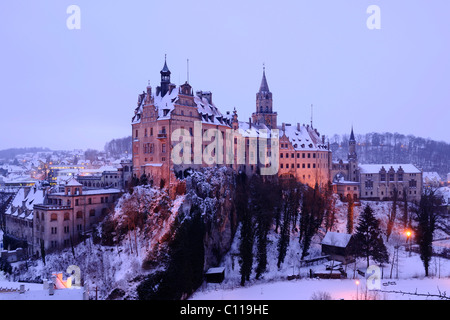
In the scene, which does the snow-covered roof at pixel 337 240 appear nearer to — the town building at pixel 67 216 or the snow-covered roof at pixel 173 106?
the snow-covered roof at pixel 173 106

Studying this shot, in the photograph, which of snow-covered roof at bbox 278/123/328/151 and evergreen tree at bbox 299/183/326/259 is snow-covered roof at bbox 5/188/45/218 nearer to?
evergreen tree at bbox 299/183/326/259

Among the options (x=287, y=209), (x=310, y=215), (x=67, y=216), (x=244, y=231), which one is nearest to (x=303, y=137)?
(x=310, y=215)

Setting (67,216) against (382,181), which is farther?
(382,181)

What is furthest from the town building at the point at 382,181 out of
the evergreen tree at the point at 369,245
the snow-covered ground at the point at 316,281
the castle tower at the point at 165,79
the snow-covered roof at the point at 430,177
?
the castle tower at the point at 165,79

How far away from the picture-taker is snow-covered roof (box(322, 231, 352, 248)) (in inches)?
1615

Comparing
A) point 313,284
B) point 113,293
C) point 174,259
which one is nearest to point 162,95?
point 174,259

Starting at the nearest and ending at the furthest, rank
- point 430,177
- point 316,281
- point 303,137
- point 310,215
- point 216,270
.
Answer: point 316,281, point 216,270, point 310,215, point 303,137, point 430,177

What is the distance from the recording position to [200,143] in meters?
45.6

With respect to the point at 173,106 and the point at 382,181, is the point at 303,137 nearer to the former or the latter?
the point at 382,181

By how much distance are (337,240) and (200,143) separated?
1981 cm
